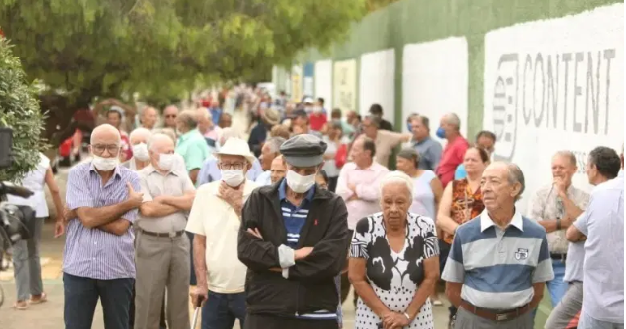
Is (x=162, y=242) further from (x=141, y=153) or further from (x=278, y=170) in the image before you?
(x=141, y=153)

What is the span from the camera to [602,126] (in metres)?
11.1

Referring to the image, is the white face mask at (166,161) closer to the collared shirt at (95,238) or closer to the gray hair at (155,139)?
the gray hair at (155,139)

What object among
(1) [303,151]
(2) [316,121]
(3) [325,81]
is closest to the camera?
(1) [303,151]

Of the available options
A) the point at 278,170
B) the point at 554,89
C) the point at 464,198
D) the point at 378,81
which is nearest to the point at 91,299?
the point at 278,170

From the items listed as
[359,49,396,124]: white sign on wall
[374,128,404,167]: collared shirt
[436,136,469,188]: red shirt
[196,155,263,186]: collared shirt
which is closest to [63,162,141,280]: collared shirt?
[196,155,263,186]: collared shirt

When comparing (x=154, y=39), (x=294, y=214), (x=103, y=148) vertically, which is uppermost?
(x=154, y=39)

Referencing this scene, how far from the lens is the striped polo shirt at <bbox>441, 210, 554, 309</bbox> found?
Answer: 25.0ft

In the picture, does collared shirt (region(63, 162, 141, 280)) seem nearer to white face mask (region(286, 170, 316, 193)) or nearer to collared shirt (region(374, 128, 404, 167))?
white face mask (region(286, 170, 316, 193))

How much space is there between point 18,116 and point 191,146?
5.19 m

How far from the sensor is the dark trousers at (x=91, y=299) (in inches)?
365

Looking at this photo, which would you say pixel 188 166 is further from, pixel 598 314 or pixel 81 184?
pixel 598 314

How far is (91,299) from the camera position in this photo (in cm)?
938

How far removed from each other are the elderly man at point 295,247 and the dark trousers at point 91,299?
207 centimetres

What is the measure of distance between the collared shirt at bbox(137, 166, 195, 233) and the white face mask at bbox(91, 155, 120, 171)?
3.10 ft
